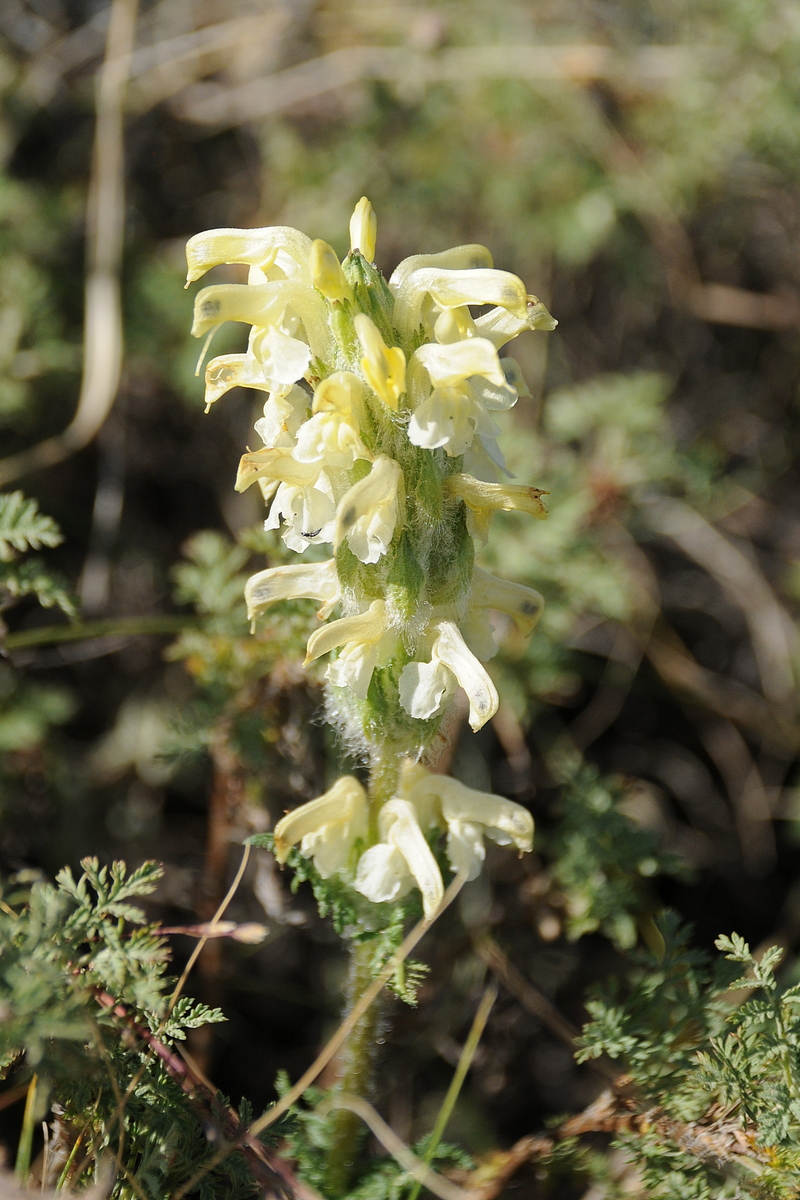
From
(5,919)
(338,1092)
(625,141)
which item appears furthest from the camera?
(625,141)

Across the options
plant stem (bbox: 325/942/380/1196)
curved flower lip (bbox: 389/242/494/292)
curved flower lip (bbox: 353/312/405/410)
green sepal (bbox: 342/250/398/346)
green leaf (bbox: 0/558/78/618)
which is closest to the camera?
curved flower lip (bbox: 353/312/405/410)

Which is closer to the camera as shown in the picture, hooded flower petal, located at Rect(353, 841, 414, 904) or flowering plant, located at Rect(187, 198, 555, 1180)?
flowering plant, located at Rect(187, 198, 555, 1180)

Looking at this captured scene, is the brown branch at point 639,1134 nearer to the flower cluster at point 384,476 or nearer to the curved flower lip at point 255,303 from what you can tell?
the flower cluster at point 384,476

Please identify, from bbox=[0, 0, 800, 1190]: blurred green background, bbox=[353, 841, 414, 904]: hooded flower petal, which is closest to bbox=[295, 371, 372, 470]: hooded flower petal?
bbox=[353, 841, 414, 904]: hooded flower petal

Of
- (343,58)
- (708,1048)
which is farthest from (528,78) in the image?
(708,1048)

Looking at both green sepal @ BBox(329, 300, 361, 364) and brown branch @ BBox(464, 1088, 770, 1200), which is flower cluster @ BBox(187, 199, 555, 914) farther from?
brown branch @ BBox(464, 1088, 770, 1200)

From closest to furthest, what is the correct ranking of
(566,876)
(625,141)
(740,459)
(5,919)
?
(5,919)
(566,876)
(625,141)
(740,459)

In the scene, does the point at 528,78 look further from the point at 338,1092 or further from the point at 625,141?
the point at 338,1092
